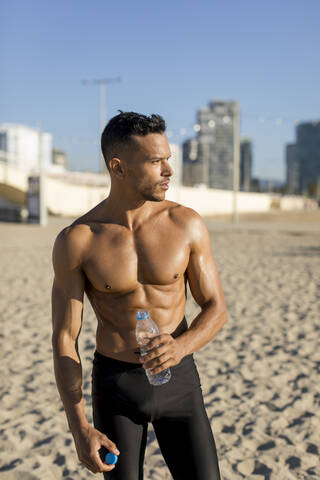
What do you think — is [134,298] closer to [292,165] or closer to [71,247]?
[71,247]

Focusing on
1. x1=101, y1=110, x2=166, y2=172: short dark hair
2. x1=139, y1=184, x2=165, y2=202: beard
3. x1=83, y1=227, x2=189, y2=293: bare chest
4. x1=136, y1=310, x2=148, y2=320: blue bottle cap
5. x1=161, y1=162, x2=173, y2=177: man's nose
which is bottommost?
x1=136, y1=310, x2=148, y2=320: blue bottle cap

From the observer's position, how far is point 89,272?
1.87m

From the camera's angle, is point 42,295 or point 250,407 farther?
point 42,295

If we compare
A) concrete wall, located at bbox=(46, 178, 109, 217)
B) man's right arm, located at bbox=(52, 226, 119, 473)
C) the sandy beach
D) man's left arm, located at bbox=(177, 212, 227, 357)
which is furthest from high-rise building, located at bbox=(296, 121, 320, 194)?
man's right arm, located at bbox=(52, 226, 119, 473)

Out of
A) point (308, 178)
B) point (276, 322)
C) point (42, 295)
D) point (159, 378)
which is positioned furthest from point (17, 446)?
point (308, 178)

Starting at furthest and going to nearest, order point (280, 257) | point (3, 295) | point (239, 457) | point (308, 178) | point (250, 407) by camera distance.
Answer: point (308, 178) < point (280, 257) < point (3, 295) < point (250, 407) < point (239, 457)

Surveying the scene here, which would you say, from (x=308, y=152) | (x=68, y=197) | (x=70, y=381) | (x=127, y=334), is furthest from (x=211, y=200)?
(x=308, y=152)

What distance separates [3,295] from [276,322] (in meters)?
4.76

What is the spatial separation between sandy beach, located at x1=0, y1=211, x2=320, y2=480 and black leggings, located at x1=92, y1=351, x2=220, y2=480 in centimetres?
161

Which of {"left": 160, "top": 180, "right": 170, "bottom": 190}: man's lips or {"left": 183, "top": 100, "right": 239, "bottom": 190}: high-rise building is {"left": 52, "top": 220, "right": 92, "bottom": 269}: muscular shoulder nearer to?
{"left": 160, "top": 180, "right": 170, "bottom": 190}: man's lips

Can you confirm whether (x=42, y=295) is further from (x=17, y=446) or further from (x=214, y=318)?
(x=214, y=318)

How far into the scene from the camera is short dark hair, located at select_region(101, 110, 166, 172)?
1.80 m

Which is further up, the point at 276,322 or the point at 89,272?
the point at 89,272

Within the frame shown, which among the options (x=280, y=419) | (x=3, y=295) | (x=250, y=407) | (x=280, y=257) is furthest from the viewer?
(x=280, y=257)
